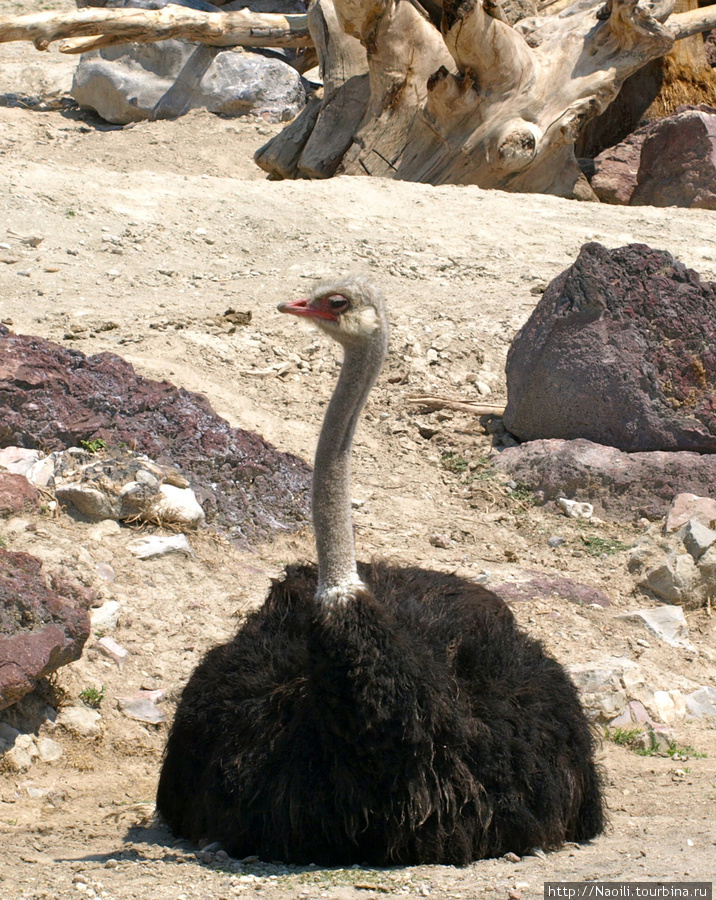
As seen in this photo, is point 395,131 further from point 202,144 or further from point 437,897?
point 437,897

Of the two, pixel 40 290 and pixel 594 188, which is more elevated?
pixel 594 188

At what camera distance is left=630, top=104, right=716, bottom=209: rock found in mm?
13312

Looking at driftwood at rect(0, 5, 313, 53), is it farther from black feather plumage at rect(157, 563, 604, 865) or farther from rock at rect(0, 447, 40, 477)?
black feather plumage at rect(157, 563, 604, 865)

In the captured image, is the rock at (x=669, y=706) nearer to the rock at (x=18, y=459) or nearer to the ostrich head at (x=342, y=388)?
the ostrich head at (x=342, y=388)

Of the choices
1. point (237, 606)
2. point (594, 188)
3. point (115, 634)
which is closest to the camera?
point (115, 634)

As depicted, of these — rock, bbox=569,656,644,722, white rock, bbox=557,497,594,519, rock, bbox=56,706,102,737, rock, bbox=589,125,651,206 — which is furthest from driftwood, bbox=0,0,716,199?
rock, bbox=56,706,102,737

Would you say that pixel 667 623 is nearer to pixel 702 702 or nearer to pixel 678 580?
pixel 678 580

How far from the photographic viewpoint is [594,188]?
13914 millimetres

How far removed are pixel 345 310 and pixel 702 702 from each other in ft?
9.82

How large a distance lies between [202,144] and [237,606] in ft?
35.5

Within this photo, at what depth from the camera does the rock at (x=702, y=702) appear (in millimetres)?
5281

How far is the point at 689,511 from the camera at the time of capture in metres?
6.68

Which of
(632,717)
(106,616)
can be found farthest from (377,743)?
(106,616)

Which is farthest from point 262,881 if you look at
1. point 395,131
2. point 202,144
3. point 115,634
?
point 202,144
